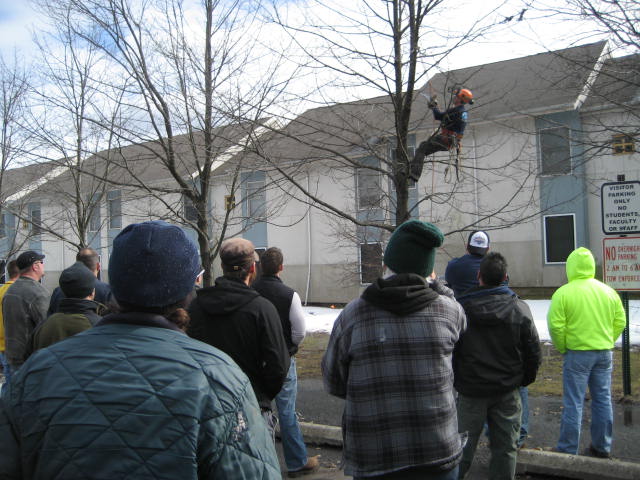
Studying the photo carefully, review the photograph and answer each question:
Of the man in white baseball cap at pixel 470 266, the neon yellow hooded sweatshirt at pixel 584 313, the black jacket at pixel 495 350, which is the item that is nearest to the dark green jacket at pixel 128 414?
the black jacket at pixel 495 350

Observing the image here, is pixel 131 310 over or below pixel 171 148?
below

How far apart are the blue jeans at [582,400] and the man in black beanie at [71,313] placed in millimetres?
3897

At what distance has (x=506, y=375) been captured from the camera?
12.6 feet

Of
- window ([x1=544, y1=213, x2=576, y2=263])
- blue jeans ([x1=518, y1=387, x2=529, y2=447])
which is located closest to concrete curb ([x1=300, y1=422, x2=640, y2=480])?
blue jeans ([x1=518, y1=387, x2=529, y2=447])

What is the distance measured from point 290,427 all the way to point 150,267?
3.52 m

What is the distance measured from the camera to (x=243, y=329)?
3.57m

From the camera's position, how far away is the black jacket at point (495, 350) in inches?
151

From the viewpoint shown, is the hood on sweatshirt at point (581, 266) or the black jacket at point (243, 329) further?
the hood on sweatshirt at point (581, 266)

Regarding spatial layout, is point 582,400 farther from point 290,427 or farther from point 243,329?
point 243,329

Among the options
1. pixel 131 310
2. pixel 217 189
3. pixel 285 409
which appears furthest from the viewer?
pixel 217 189

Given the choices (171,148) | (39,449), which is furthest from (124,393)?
(171,148)

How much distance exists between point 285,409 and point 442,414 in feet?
7.44

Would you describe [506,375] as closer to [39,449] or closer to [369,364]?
[369,364]

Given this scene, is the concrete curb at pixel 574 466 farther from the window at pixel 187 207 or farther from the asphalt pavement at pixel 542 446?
the window at pixel 187 207
